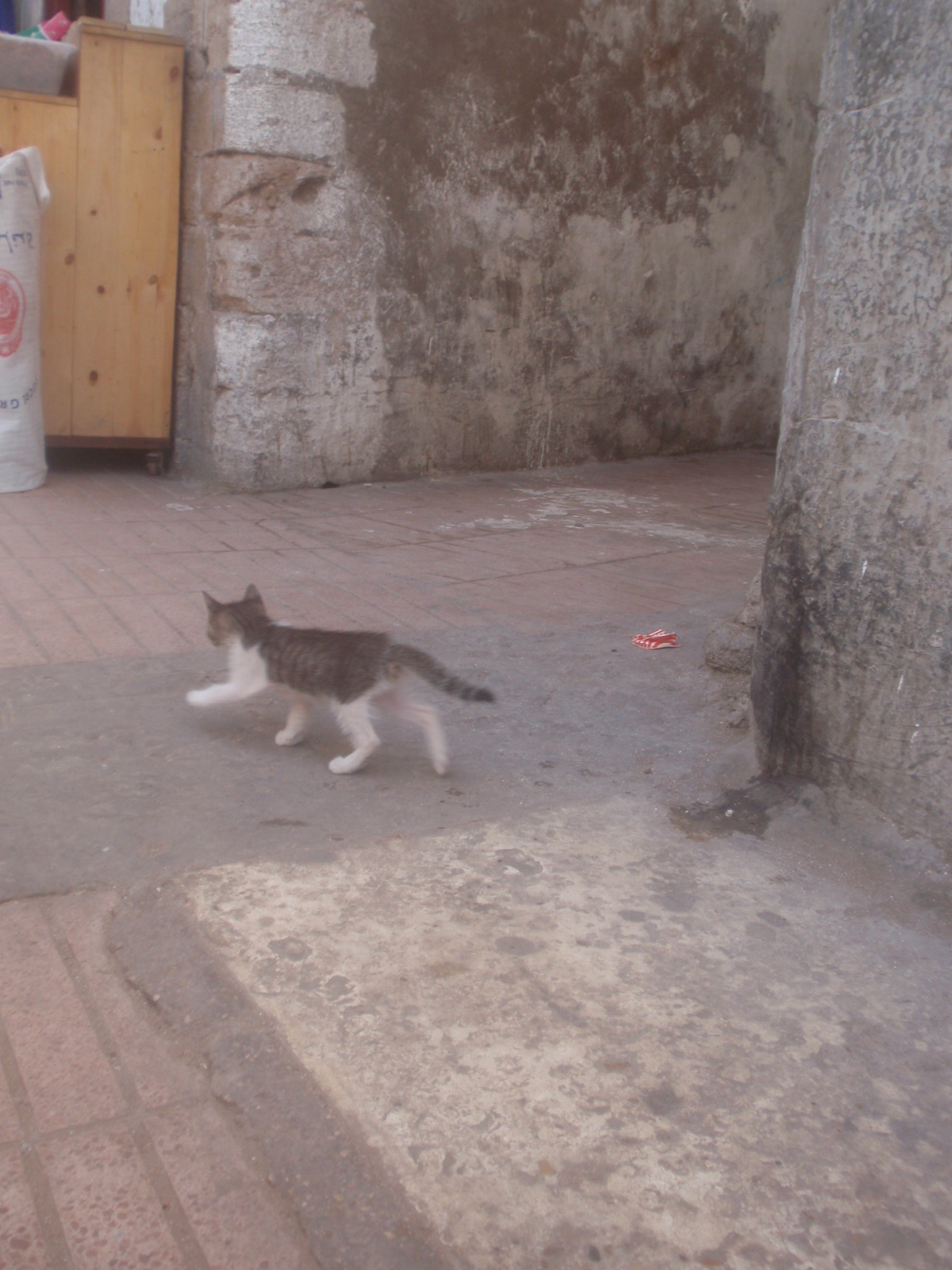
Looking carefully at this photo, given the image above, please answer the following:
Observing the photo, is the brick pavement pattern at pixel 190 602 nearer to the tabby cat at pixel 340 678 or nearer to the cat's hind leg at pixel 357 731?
the tabby cat at pixel 340 678

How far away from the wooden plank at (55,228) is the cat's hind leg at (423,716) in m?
4.31


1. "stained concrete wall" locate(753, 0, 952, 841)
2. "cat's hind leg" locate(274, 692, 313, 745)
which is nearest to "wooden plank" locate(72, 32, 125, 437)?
"cat's hind leg" locate(274, 692, 313, 745)

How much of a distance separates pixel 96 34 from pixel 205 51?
584mm

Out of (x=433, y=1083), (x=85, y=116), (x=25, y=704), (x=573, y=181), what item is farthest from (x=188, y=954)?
(x=573, y=181)

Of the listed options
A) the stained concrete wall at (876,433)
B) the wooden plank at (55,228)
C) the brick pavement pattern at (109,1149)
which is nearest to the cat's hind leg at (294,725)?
the brick pavement pattern at (109,1149)

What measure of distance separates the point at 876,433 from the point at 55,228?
5332mm

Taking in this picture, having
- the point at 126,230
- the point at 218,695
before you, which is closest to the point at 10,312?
the point at 126,230

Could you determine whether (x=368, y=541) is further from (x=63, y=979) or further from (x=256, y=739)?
(x=63, y=979)

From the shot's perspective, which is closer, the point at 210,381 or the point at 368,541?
the point at 368,541

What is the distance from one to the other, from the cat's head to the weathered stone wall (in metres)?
3.36

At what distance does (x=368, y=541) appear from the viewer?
5.77 metres

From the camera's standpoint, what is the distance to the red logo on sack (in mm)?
5926

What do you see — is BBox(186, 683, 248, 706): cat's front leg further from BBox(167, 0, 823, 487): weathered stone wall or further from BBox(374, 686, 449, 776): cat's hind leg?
BBox(167, 0, 823, 487): weathered stone wall

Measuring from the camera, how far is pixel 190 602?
4508 mm
